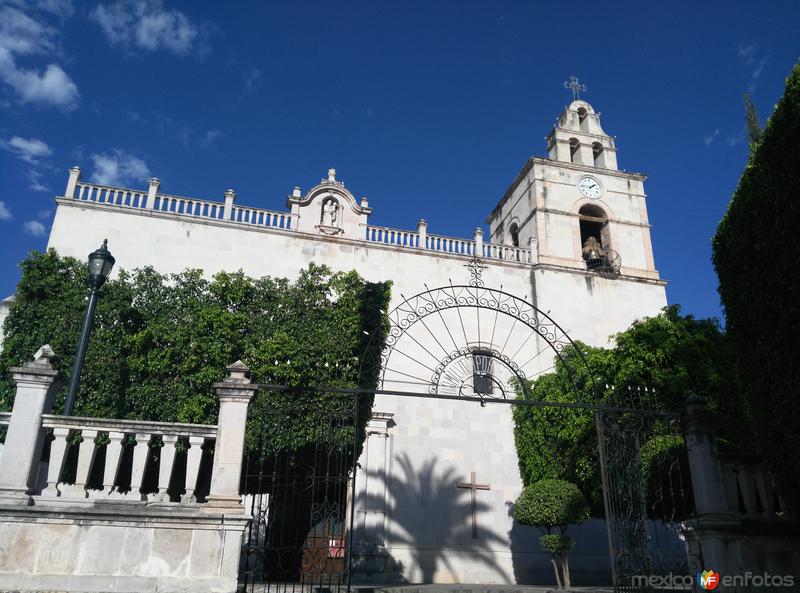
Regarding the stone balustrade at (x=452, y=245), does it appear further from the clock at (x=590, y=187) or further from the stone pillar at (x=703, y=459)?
the stone pillar at (x=703, y=459)

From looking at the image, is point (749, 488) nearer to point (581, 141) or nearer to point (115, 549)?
point (115, 549)

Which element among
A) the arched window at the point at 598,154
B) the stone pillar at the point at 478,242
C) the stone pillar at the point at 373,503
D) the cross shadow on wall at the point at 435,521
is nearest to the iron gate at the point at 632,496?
the cross shadow on wall at the point at 435,521

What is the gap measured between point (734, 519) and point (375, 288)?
35.7ft

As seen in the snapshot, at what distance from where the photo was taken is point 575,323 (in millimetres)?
21109

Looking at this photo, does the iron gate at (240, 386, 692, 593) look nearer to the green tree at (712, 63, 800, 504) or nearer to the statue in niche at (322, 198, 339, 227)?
the green tree at (712, 63, 800, 504)

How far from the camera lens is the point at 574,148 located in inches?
1032

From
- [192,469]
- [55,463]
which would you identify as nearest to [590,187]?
[192,469]

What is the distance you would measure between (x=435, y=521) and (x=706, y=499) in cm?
1063

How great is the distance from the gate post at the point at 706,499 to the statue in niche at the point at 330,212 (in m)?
14.2

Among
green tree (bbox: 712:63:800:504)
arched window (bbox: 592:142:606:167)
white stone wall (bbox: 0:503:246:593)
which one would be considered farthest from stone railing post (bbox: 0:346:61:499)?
arched window (bbox: 592:142:606:167)

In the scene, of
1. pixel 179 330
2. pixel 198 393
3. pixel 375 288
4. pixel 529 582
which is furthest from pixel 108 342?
pixel 529 582

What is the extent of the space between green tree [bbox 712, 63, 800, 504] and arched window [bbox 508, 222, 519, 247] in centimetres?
1636

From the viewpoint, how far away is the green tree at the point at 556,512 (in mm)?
15156

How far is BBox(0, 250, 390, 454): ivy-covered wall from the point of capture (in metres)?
14.3
